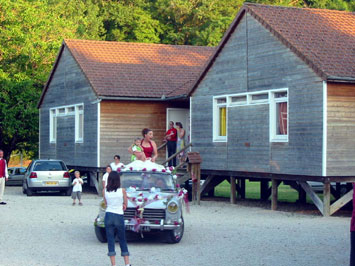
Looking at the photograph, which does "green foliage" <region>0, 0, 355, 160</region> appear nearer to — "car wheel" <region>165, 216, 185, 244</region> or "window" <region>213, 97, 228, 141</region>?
"window" <region>213, 97, 228, 141</region>

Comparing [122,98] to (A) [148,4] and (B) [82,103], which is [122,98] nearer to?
(B) [82,103]

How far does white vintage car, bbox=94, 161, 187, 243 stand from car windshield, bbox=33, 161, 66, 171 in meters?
15.6

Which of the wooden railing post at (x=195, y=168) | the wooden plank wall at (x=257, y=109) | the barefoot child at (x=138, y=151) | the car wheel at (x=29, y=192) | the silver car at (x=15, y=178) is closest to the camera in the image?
the barefoot child at (x=138, y=151)

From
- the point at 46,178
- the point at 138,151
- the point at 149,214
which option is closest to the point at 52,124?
the point at 46,178

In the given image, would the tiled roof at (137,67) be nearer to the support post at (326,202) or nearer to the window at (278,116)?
the window at (278,116)

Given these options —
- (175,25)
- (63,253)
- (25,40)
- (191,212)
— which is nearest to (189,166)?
(191,212)

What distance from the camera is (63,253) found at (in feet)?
46.8

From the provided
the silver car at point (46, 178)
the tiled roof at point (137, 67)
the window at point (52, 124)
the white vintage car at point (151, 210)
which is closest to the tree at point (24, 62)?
the window at point (52, 124)

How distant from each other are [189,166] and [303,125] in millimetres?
6101

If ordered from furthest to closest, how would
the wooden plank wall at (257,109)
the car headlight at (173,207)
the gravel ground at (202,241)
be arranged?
the wooden plank wall at (257,109) → the car headlight at (173,207) → the gravel ground at (202,241)

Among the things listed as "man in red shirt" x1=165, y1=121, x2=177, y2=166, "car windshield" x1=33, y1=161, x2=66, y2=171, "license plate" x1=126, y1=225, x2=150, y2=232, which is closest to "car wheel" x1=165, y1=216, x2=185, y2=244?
"license plate" x1=126, y1=225, x2=150, y2=232

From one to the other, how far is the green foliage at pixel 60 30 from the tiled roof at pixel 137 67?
378 inches

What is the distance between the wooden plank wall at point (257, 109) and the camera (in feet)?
73.5

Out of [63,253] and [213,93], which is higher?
[213,93]
